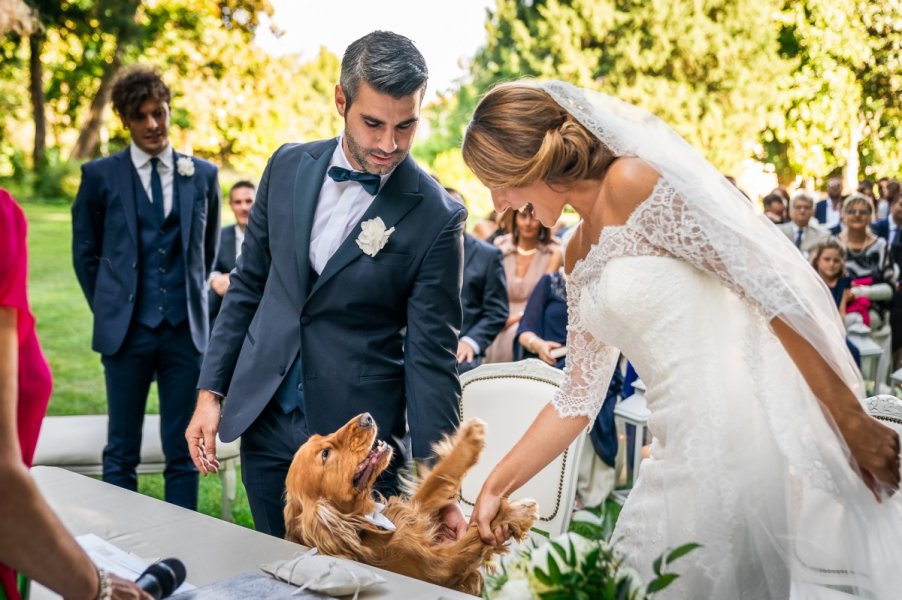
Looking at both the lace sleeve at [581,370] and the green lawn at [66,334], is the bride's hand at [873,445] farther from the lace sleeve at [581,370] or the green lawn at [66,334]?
the green lawn at [66,334]

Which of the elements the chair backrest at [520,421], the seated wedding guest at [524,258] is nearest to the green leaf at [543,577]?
the chair backrest at [520,421]

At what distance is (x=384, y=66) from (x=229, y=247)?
13.1 feet

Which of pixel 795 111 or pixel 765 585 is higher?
pixel 795 111

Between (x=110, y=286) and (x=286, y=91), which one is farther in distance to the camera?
(x=286, y=91)

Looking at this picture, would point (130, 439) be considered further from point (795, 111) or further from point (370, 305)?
point (795, 111)

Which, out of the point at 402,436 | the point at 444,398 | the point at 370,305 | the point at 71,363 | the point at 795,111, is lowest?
the point at 71,363

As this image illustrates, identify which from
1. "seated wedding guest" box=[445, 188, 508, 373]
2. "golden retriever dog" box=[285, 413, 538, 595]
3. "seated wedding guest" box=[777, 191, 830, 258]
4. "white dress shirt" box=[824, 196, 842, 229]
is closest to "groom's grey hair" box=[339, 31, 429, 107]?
"golden retriever dog" box=[285, 413, 538, 595]

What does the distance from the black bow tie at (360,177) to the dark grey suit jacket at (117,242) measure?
6.86ft

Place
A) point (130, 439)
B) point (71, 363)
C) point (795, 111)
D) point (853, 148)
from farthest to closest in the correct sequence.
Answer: point (795, 111) → point (853, 148) → point (71, 363) → point (130, 439)

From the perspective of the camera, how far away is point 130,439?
4312 millimetres

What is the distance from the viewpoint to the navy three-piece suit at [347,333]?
8.23ft

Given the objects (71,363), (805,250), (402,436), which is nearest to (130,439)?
(402,436)

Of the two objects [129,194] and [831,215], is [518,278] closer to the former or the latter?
[129,194]

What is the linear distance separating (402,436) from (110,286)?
2.29 m
